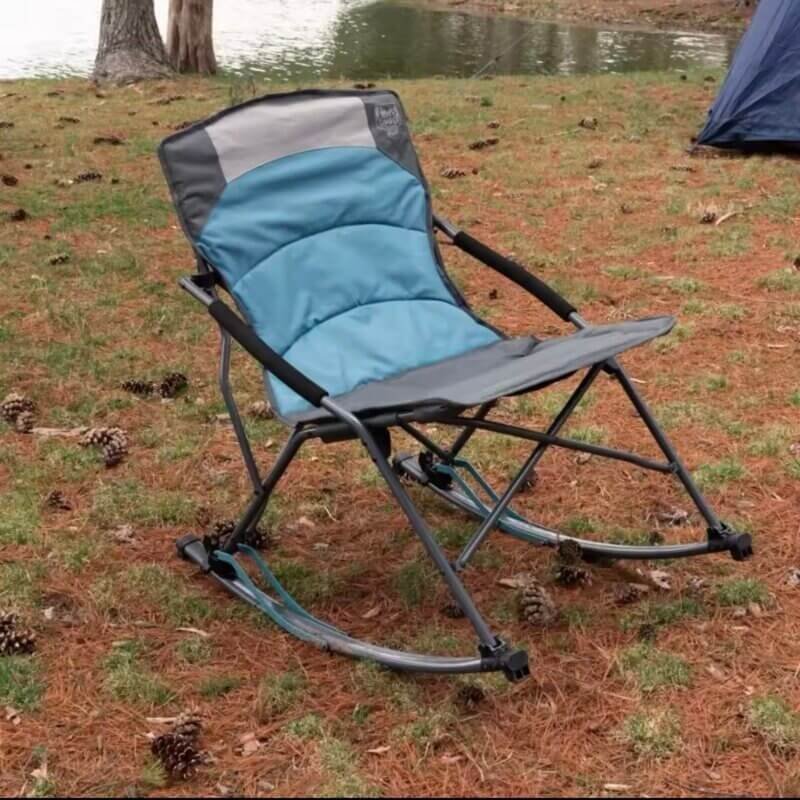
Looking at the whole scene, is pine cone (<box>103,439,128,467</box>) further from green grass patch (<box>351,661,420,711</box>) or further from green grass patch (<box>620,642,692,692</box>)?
green grass patch (<box>620,642,692,692</box>)

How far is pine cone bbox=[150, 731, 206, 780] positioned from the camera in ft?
7.61

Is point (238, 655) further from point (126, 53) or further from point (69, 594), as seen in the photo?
point (126, 53)

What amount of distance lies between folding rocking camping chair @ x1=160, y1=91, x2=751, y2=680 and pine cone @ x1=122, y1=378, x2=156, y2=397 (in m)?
1.12

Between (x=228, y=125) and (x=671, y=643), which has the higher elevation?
(x=228, y=125)

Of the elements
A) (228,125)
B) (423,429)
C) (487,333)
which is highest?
(228,125)

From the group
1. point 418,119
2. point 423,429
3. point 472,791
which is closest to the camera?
point 472,791

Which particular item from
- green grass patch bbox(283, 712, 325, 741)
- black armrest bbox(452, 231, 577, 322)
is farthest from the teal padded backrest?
green grass patch bbox(283, 712, 325, 741)

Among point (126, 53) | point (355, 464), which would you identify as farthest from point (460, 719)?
point (126, 53)

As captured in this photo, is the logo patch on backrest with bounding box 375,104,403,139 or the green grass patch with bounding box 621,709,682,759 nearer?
the green grass patch with bounding box 621,709,682,759

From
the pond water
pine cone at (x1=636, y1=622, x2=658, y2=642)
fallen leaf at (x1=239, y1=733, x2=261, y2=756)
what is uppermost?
pine cone at (x1=636, y1=622, x2=658, y2=642)

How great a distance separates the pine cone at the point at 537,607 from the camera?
283 centimetres

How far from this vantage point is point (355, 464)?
3.76 meters

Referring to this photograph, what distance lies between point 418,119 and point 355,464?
5836 millimetres

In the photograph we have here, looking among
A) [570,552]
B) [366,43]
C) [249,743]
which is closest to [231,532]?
[249,743]
